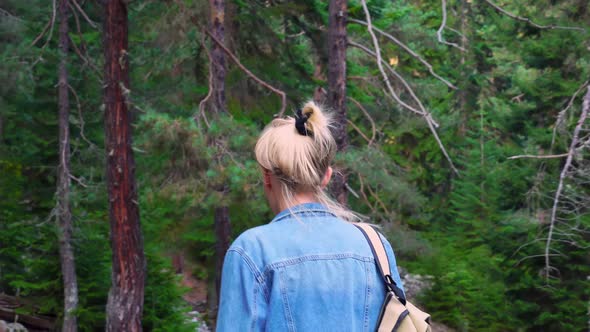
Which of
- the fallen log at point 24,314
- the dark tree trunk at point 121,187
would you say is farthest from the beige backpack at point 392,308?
the fallen log at point 24,314

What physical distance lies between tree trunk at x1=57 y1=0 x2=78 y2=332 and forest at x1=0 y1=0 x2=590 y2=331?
4cm

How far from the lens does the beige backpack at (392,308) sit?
1.92 metres

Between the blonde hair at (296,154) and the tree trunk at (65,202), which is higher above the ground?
the blonde hair at (296,154)

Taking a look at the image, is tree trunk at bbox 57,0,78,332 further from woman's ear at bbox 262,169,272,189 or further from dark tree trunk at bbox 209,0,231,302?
woman's ear at bbox 262,169,272,189

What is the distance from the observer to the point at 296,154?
185 cm

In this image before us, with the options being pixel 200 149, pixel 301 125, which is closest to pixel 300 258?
pixel 301 125

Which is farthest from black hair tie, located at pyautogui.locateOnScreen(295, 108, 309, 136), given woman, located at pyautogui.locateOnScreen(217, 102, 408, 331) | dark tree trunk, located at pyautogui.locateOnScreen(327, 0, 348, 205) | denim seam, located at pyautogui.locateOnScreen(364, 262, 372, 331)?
dark tree trunk, located at pyautogui.locateOnScreen(327, 0, 348, 205)

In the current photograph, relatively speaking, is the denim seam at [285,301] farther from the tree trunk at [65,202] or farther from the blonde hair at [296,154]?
the tree trunk at [65,202]

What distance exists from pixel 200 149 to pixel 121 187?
3.99 ft

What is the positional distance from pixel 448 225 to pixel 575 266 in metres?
12.3

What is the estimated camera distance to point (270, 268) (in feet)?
5.96

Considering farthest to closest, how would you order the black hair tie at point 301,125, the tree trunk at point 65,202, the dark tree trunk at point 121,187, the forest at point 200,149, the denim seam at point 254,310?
the tree trunk at point 65,202 → the forest at point 200,149 → the dark tree trunk at point 121,187 → the black hair tie at point 301,125 → the denim seam at point 254,310

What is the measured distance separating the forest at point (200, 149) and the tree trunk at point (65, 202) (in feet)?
0.12

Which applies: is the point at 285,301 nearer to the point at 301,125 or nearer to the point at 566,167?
the point at 301,125
